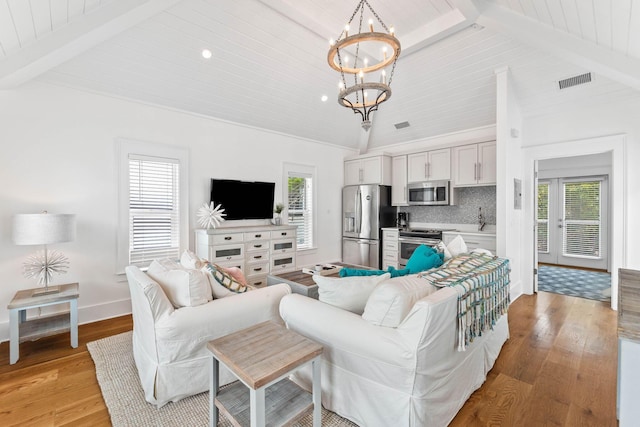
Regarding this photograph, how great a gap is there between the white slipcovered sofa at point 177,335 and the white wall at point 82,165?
5.96ft

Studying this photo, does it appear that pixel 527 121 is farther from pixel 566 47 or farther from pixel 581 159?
pixel 581 159

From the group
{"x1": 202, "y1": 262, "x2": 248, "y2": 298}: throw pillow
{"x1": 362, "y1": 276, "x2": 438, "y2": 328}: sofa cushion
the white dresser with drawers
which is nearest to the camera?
{"x1": 362, "y1": 276, "x2": 438, "y2": 328}: sofa cushion

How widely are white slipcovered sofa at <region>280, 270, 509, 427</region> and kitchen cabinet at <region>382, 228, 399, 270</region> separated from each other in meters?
3.44

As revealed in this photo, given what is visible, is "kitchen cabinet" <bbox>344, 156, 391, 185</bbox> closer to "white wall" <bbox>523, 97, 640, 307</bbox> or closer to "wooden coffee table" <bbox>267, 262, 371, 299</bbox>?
"white wall" <bbox>523, 97, 640, 307</bbox>

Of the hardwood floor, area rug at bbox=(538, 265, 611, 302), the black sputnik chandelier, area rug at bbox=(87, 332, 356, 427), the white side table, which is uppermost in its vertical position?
the black sputnik chandelier

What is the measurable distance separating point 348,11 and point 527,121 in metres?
3.27

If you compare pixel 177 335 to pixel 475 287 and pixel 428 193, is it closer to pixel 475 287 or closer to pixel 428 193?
pixel 475 287

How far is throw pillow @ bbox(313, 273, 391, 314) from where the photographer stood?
1.97 metres

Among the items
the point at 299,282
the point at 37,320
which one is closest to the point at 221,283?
the point at 299,282

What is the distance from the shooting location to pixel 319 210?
6.00 meters

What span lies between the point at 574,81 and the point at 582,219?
163 inches

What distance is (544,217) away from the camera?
23.1 ft

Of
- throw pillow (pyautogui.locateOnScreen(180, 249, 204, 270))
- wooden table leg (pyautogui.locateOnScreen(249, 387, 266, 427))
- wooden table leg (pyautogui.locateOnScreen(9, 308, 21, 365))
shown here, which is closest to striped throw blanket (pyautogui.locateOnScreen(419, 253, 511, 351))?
wooden table leg (pyautogui.locateOnScreen(249, 387, 266, 427))

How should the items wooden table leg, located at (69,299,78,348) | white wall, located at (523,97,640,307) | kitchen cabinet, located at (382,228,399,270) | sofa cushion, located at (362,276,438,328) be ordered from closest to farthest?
sofa cushion, located at (362,276,438,328) → wooden table leg, located at (69,299,78,348) → white wall, located at (523,97,640,307) → kitchen cabinet, located at (382,228,399,270)
